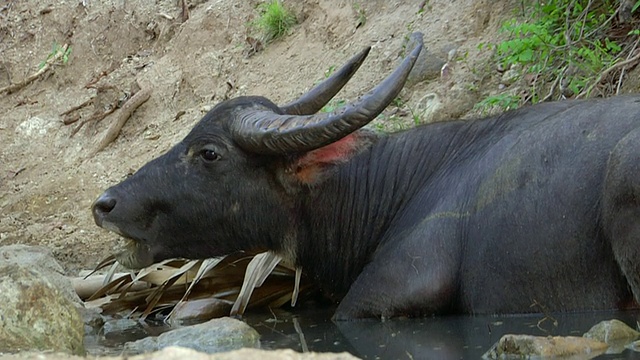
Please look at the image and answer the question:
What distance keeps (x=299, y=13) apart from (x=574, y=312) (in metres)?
8.60

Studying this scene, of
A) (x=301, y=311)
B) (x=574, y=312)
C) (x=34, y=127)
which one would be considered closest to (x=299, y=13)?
(x=34, y=127)

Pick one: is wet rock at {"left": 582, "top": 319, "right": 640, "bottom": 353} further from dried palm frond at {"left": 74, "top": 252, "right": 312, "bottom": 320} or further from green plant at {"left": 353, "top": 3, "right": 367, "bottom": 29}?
green plant at {"left": 353, "top": 3, "right": 367, "bottom": 29}

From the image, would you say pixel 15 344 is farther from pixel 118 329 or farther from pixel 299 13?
pixel 299 13

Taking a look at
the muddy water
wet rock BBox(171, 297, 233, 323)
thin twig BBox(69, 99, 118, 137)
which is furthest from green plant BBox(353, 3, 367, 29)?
the muddy water

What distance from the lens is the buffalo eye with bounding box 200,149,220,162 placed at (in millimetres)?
7477

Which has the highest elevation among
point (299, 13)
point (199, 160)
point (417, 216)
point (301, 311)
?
point (299, 13)

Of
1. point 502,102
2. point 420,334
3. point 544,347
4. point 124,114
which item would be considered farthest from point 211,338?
point 124,114

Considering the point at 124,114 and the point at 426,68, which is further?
the point at 124,114

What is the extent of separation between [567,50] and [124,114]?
7007 millimetres

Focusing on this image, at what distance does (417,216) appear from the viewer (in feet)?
23.5

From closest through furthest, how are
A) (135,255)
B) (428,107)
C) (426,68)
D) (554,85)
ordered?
(135,255)
(554,85)
(428,107)
(426,68)

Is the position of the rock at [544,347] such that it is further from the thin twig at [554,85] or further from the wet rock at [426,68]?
the wet rock at [426,68]

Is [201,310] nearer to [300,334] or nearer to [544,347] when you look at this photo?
[300,334]

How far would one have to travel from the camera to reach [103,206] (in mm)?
7547
